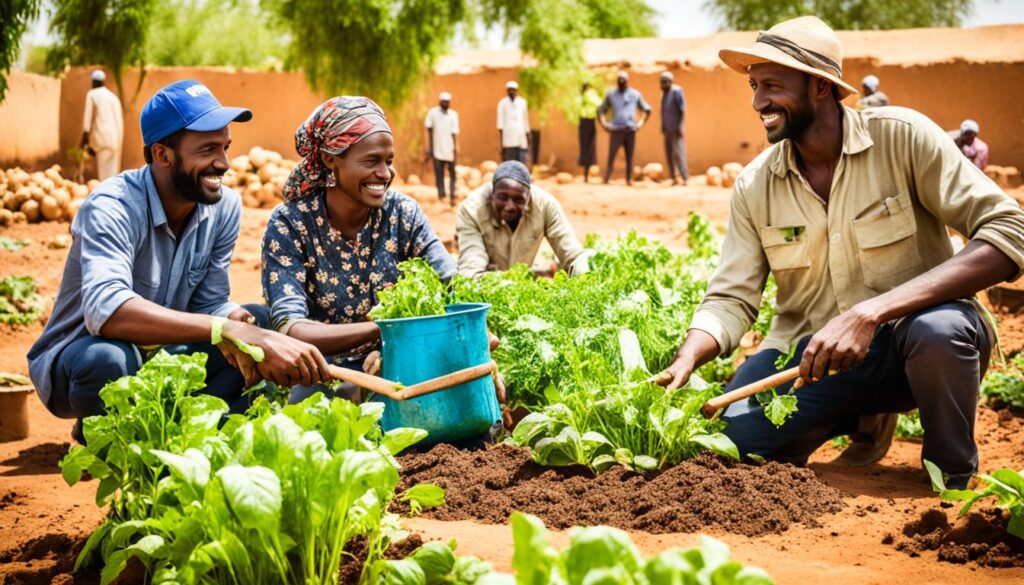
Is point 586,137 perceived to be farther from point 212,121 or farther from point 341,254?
point 212,121

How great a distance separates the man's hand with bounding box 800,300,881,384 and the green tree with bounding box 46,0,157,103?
20.7 metres

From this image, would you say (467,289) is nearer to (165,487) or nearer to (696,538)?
(696,538)

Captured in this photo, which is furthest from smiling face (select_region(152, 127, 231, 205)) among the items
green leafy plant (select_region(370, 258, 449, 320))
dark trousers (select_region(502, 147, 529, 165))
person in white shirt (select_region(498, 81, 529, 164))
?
dark trousers (select_region(502, 147, 529, 165))

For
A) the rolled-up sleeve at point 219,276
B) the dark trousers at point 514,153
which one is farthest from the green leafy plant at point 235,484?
the dark trousers at point 514,153

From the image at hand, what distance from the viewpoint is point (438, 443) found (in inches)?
165

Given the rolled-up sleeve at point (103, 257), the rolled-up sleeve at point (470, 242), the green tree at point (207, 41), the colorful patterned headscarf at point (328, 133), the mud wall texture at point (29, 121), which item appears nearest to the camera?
the rolled-up sleeve at point (103, 257)

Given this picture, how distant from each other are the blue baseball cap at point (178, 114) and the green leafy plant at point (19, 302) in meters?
5.36

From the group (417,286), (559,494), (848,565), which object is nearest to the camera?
(848,565)

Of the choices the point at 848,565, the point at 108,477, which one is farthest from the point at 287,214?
the point at 848,565

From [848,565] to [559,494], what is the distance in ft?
3.22

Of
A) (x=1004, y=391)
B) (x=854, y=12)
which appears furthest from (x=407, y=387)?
(x=854, y=12)

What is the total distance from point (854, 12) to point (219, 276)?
A: 3633cm

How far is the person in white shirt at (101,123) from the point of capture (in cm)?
1605

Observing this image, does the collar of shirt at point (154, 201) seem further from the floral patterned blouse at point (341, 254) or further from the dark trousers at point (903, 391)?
the dark trousers at point (903, 391)
